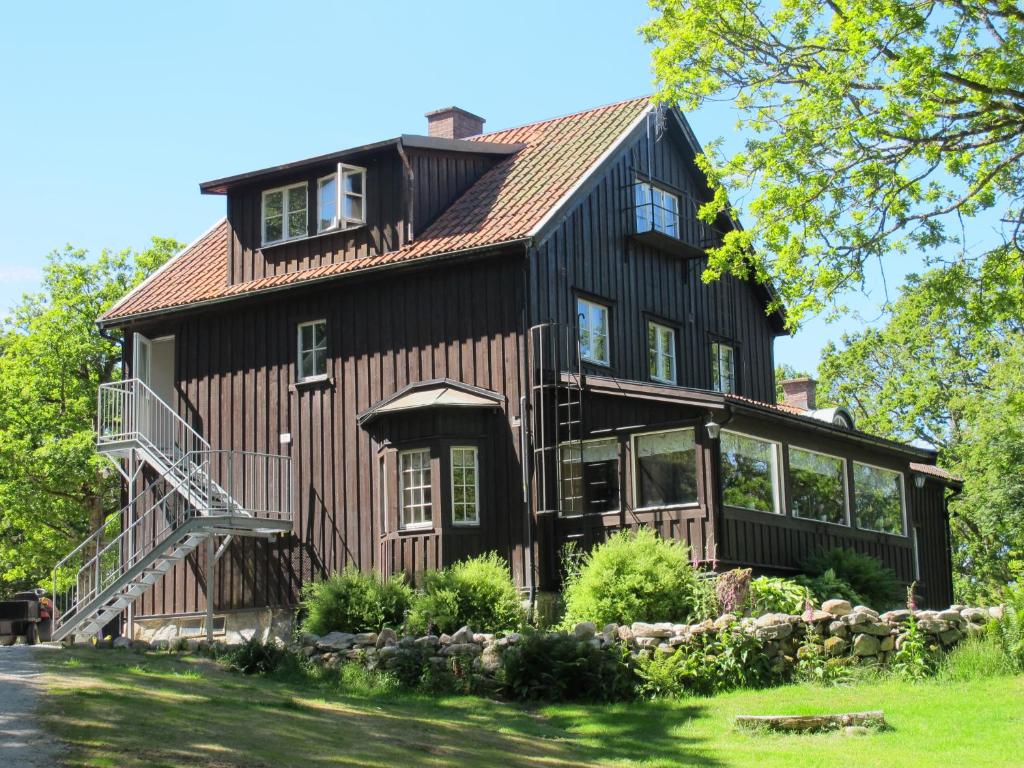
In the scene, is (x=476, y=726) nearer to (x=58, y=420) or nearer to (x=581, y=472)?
(x=581, y=472)

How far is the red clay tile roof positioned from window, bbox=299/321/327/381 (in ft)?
3.22

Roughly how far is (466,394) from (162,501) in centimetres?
554

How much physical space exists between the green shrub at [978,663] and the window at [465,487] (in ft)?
26.9

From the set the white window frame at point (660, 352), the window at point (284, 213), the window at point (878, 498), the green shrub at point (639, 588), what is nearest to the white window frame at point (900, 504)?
the window at point (878, 498)

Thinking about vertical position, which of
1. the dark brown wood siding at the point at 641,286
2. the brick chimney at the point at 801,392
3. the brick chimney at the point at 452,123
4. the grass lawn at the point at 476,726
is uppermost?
the brick chimney at the point at 452,123

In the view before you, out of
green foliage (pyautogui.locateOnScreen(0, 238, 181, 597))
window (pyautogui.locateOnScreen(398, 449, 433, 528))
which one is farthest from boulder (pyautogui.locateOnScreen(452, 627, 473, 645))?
green foliage (pyautogui.locateOnScreen(0, 238, 181, 597))

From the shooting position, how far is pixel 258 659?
1953cm

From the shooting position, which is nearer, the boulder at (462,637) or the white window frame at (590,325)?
the boulder at (462,637)

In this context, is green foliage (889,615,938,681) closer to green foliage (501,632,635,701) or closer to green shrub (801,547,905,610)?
green foliage (501,632,635,701)

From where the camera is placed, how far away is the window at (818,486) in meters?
23.2

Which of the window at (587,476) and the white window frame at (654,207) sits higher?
the white window frame at (654,207)

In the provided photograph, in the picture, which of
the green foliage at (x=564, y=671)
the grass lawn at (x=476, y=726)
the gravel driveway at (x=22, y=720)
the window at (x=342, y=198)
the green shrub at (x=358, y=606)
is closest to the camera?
the gravel driveway at (x=22, y=720)

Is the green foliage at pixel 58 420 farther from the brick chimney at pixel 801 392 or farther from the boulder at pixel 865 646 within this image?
the boulder at pixel 865 646

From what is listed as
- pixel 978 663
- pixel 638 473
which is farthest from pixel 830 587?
pixel 978 663
